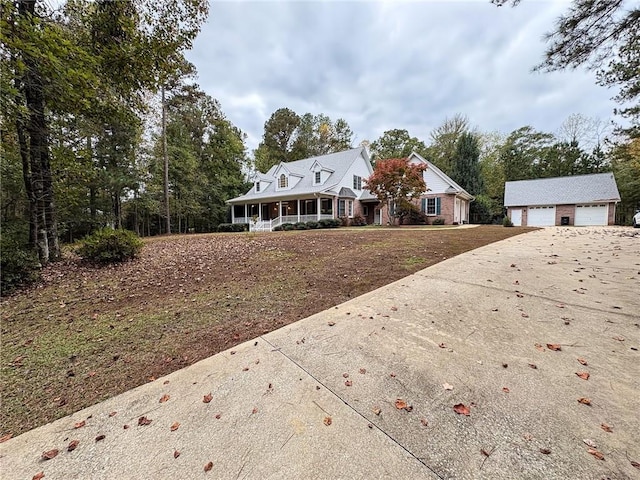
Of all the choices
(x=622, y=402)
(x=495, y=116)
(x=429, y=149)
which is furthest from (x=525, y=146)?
(x=622, y=402)

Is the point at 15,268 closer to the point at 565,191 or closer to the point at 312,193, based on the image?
the point at 312,193

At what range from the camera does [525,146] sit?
32.0m

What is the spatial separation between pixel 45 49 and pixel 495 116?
38.4m

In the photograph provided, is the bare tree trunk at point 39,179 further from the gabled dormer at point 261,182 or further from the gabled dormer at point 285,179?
the gabled dormer at point 261,182

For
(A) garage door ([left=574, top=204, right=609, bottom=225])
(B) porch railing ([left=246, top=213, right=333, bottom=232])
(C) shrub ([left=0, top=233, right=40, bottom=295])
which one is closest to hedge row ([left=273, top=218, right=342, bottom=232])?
(B) porch railing ([left=246, top=213, right=333, bottom=232])

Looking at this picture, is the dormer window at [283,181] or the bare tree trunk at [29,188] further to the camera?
the dormer window at [283,181]

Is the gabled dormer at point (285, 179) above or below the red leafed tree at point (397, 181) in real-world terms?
above

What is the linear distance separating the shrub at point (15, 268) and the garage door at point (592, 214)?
1239 inches

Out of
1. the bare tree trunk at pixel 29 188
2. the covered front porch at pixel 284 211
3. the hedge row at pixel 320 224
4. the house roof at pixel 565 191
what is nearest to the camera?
the bare tree trunk at pixel 29 188

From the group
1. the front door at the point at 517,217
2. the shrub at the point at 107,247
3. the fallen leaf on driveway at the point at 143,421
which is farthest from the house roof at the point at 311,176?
the fallen leaf on driveway at the point at 143,421

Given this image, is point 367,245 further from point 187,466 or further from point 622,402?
point 187,466

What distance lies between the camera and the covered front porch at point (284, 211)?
21.0 metres

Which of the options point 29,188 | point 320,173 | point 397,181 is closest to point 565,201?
point 397,181

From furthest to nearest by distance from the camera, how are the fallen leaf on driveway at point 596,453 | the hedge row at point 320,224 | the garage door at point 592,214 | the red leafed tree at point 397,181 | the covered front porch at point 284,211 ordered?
the covered front porch at point 284,211 → the garage door at point 592,214 → the hedge row at point 320,224 → the red leafed tree at point 397,181 → the fallen leaf on driveway at point 596,453
